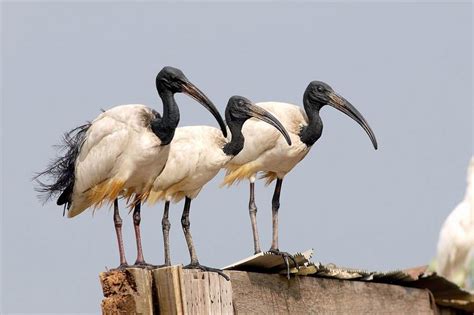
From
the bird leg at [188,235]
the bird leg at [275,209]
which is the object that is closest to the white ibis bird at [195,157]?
the bird leg at [188,235]

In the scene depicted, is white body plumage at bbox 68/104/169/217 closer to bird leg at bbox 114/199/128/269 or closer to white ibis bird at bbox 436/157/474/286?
bird leg at bbox 114/199/128/269

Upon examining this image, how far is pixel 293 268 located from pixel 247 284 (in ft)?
1.99

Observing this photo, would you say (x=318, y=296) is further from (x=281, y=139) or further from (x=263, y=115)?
(x=281, y=139)

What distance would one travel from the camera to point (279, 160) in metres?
13.2

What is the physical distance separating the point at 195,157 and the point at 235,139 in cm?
41

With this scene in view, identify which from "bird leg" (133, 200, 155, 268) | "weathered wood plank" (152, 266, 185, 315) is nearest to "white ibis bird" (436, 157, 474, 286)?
"bird leg" (133, 200, 155, 268)

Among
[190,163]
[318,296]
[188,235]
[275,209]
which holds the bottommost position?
[318,296]

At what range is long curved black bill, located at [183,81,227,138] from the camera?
11602 millimetres

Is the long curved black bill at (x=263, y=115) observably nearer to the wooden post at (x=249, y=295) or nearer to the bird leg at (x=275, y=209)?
the bird leg at (x=275, y=209)

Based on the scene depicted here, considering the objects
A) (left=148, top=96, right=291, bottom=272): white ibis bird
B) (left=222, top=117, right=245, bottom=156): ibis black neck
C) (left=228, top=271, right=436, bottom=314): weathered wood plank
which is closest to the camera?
(left=228, top=271, right=436, bottom=314): weathered wood plank

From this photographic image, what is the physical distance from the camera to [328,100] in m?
13.5

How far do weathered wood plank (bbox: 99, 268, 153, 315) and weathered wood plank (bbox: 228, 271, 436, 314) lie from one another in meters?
0.92

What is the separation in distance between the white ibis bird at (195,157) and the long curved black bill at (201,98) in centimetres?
41

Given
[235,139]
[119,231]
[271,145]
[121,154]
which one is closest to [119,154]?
[121,154]
